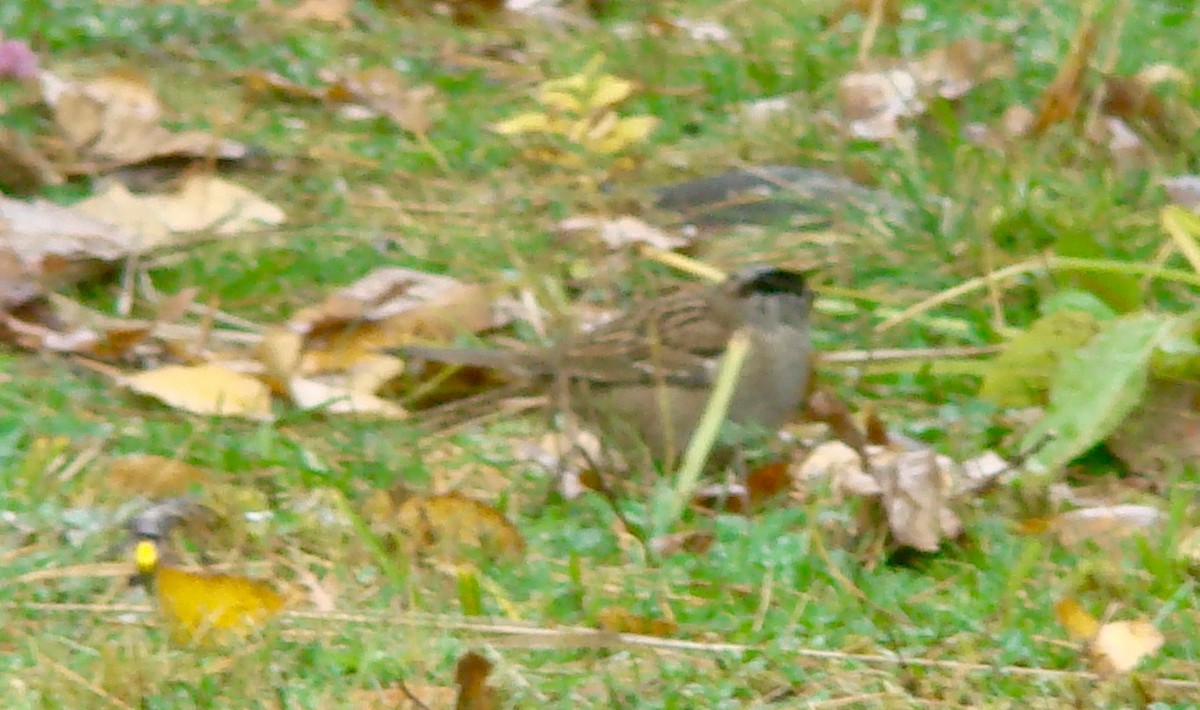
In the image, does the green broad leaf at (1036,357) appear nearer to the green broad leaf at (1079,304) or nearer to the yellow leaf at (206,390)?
the green broad leaf at (1079,304)

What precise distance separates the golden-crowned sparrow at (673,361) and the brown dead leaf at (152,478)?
69 centimetres

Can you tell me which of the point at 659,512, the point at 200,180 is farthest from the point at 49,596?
the point at 200,180

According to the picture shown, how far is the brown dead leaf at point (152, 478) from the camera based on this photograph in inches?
132

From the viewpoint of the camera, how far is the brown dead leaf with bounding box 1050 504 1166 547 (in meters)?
3.25

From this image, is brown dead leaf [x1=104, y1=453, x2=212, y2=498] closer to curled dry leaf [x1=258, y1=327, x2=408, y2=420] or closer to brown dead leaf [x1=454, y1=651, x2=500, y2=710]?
curled dry leaf [x1=258, y1=327, x2=408, y2=420]

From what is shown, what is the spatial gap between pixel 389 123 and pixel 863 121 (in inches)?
52.9

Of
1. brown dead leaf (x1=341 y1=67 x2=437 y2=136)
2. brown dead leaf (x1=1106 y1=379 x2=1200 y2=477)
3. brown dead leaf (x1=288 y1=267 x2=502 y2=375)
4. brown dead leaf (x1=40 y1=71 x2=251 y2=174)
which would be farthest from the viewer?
brown dead leaf (x1=341 y1=67 x2=437 y2=136)

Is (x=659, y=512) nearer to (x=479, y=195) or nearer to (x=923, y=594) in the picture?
(x=923, y=594)

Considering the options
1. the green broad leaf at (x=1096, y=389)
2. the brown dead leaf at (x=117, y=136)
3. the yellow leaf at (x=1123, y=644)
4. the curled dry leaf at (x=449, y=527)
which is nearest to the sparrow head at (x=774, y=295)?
the green broad leaf at (x=1096, y=389)

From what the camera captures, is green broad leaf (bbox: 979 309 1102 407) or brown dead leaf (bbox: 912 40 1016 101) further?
brown dead leaf (bbox: 912 40 1016 101)

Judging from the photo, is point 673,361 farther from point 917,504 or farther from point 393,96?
point 393,96

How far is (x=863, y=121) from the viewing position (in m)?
5.53

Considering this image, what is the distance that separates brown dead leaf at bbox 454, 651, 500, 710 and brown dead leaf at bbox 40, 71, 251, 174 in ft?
9.44

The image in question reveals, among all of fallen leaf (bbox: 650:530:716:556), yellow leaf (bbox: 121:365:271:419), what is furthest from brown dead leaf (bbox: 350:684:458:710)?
yellow leaf (bbox: 121:365:271:419)
